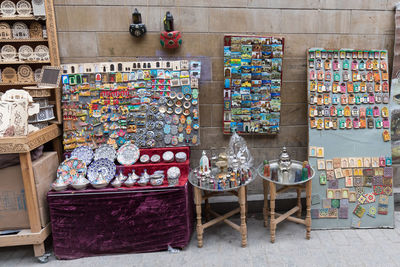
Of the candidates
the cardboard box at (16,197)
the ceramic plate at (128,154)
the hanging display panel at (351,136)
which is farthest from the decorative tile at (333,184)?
the cardboard box at (16,197)

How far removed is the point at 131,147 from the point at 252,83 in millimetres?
1606

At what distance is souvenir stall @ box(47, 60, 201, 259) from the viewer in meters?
2.80

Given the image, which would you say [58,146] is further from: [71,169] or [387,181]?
[387,181]

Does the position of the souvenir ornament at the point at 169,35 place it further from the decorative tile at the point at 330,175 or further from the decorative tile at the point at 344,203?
the decorative tile at the point at 344,203

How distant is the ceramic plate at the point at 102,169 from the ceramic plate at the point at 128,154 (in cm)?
15

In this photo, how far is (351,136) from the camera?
325 cm

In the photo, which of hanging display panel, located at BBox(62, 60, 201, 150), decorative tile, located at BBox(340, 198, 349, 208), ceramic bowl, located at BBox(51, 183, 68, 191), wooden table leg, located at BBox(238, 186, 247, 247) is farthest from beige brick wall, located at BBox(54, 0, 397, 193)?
ceramic bowl, located at BBox(51, 183, 68, 191)

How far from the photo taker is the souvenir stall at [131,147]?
280 cm

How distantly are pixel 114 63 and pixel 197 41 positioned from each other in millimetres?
992

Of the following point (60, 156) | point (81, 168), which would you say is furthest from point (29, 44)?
point (81, 168)

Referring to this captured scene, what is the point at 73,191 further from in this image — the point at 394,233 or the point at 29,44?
the point at 394,233

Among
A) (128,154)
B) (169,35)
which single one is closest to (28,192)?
(128,154)

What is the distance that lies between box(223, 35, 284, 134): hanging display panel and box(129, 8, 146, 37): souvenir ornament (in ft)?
3.14

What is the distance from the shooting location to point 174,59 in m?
3.33
